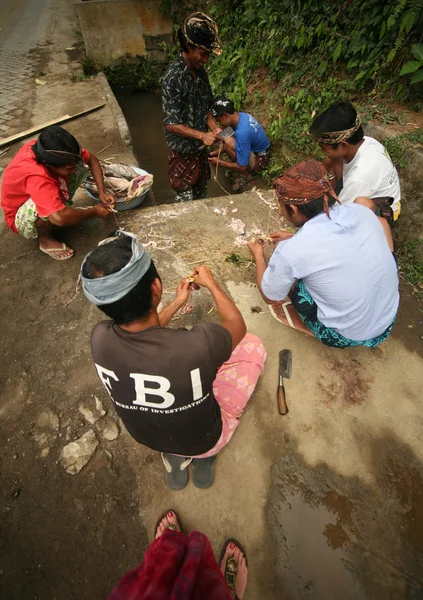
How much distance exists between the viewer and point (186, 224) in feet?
12.7

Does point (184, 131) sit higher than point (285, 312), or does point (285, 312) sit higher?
point (184, 131)

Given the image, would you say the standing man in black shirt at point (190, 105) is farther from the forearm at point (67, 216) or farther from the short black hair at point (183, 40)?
the forearm at point (67, 216)

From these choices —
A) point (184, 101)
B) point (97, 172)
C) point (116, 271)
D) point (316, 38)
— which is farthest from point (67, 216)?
point (316, 38)

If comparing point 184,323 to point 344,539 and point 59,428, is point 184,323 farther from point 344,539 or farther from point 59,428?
point 344,539

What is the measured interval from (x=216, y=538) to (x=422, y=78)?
464 cm

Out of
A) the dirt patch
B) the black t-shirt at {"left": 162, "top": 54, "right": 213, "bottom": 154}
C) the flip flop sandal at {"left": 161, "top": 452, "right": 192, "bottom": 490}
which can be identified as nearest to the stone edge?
the black t-shirt at {"left": 162, "top": 54, "right": 213, "bottom": 154}

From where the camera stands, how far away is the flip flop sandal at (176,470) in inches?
82.7

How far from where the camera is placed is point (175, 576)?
121 cm

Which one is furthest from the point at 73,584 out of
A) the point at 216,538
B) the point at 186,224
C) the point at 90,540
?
the point at 186,224

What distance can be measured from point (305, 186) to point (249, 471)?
2.05m

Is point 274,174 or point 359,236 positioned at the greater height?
point 359,236

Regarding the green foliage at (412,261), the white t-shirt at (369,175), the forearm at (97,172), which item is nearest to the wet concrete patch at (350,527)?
the green foliage at (412,261)

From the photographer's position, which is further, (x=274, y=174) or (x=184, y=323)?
(x=274, y=174)

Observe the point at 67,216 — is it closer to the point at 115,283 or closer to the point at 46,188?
the point at 46,188
